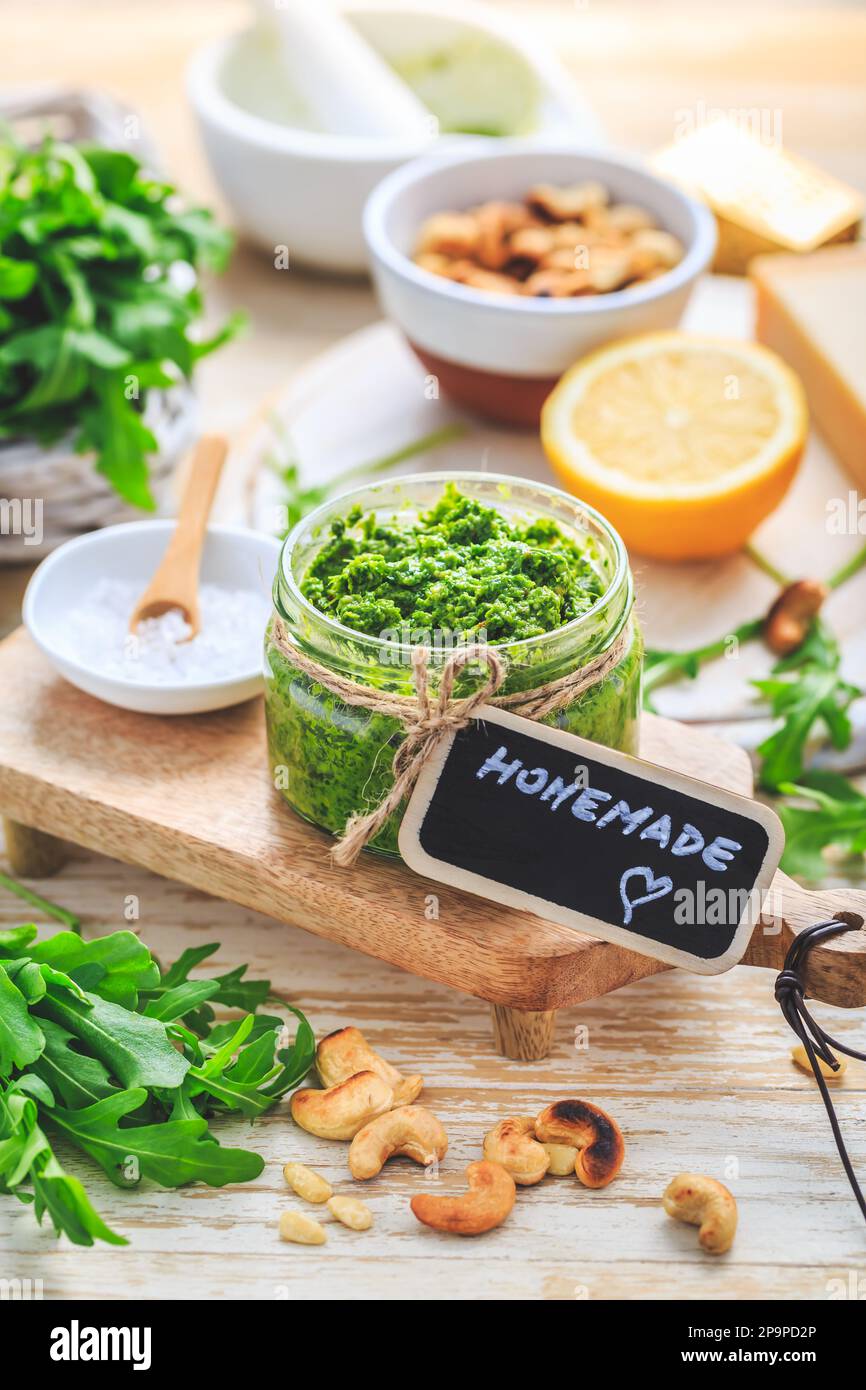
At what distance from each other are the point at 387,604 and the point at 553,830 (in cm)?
25

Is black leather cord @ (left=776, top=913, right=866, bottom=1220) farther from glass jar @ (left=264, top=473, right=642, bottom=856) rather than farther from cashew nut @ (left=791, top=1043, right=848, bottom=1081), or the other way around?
glass jar @ (left=264, top=473, right=642, bottom=856)

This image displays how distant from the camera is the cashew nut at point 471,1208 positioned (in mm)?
1178

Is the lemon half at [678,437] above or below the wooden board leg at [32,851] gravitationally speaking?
above

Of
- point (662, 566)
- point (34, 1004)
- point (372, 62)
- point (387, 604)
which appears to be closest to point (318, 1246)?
point (34, 1004)

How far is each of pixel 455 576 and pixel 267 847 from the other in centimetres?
32

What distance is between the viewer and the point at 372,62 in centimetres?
256

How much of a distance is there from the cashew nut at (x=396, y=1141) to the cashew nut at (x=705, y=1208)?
0.20m

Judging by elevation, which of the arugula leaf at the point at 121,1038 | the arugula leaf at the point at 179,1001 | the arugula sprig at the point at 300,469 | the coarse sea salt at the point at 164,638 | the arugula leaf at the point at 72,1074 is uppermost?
the coarse sea salt at the point at 164,638

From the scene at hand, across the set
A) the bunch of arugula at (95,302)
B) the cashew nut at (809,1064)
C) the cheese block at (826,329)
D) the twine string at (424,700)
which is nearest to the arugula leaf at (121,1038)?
the twine string at (424,700)

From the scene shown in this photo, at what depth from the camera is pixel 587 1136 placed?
1.24 meters

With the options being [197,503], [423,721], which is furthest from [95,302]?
[423,721]

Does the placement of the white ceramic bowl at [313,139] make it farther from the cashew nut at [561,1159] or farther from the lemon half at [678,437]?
the cashew nut at [561,1159]

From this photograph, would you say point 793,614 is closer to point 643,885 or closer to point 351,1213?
point 643,885

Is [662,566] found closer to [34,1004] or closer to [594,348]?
[594,348]
